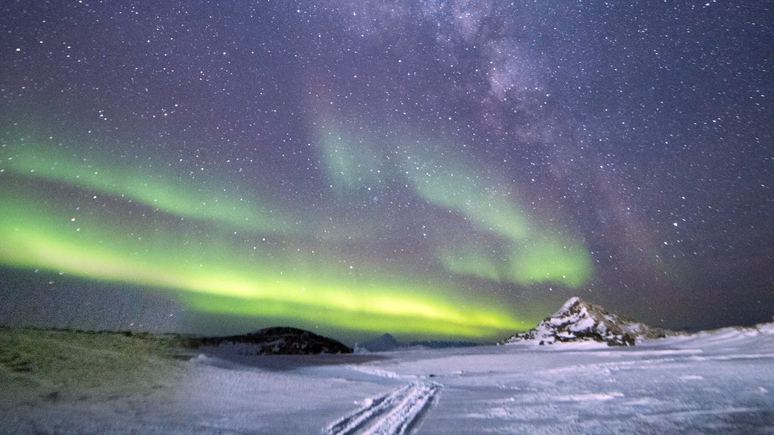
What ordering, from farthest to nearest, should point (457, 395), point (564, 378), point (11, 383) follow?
point (564, 378), point (457, 395), point (11, 383)

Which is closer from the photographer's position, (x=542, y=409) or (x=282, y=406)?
(x=542, y=409)

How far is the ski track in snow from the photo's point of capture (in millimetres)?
7179

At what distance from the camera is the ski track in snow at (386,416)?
7.18 meters

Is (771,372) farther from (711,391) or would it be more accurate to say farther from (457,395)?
(457,395)

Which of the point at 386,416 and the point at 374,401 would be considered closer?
the point at 386,416

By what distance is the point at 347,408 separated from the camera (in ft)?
31.4

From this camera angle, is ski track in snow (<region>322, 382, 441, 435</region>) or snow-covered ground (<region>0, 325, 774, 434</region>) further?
snow-covered ground (<region>0, 325, 774, 434</region>)

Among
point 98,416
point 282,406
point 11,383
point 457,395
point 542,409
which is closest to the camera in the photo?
point 98,416

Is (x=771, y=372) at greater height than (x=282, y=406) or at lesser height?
greater

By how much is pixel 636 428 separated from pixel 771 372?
936 centimetres

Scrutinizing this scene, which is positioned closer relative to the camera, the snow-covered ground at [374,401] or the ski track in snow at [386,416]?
the ski track in snow at [386,416]

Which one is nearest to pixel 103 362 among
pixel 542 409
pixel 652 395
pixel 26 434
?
pixel 26 434

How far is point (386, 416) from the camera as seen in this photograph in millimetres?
8438

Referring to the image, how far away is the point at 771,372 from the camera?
12414 millimetres
